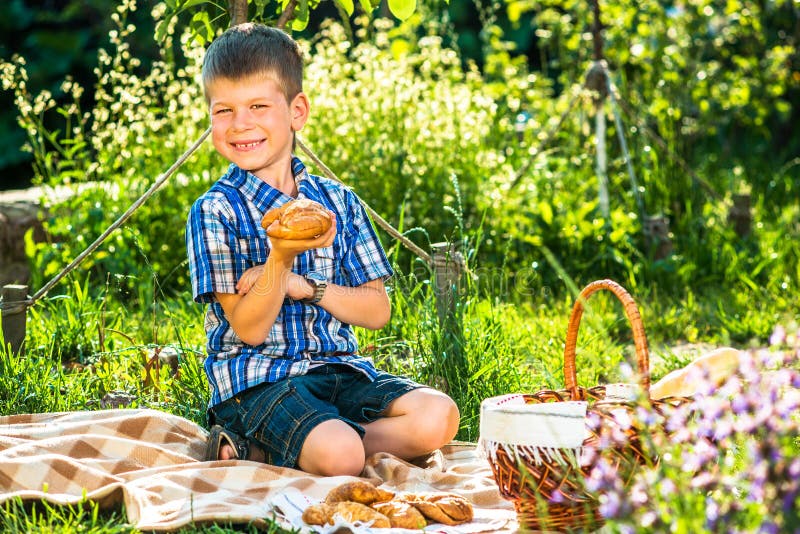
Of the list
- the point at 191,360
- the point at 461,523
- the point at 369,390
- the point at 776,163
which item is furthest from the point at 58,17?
the point at 461,523

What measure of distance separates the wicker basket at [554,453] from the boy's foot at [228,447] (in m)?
0.68

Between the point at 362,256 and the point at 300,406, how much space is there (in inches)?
20.0

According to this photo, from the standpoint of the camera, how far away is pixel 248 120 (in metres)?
2.70

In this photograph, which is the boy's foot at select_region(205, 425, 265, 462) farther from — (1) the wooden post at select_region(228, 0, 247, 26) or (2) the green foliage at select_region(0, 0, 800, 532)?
(1) the wooden post at select_region(228, 0, 247, 26)

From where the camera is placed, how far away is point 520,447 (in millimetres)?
2137

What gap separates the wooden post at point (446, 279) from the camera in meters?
3.18

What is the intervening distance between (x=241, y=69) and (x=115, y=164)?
195cm

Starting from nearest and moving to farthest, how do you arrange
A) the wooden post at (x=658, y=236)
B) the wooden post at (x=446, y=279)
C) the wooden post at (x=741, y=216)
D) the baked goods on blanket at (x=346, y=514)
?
the baked goods on blanket at (x=346, y=514) → the wooden post at (x=446, y=279) → the wooden post at (x=658, y=236) → the wooden post at (x=741, y=216)

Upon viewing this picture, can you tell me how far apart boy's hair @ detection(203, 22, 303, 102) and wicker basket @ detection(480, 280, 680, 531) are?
42.7 inches

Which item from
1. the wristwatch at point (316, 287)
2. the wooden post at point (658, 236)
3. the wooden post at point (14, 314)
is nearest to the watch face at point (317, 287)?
the wristwatch at point (316, 287)

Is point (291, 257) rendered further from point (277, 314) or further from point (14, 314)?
point (14, 314)

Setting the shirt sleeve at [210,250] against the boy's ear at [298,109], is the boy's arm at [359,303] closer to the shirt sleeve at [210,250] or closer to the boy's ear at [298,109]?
the shirt sleeve at [210,250]

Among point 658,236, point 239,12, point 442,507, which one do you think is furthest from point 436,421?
point 658,236

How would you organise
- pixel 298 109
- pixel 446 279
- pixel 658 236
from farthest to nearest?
pixel 658 236
pixel 446 279
pixel 298 109
